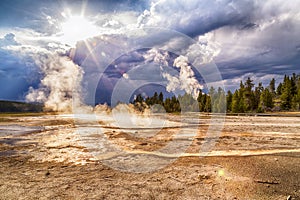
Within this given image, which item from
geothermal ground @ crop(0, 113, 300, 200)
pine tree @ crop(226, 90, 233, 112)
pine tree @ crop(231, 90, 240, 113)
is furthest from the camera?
pine tree @ crop(226, 90, 233, 112)

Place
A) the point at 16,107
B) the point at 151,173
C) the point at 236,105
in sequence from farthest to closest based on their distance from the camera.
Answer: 1. the point at 16,107
2. the point at 236,105
3. the point at 151,173

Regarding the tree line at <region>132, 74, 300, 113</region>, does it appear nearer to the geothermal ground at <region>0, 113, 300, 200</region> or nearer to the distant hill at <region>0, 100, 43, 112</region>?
the geothermal ground at <region>0, 113, 300, 200</region>

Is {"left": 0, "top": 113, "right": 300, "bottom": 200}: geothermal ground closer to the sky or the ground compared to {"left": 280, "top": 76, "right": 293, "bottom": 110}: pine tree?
closer to the ground

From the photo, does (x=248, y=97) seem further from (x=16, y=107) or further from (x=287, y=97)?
(x=16, y=107)

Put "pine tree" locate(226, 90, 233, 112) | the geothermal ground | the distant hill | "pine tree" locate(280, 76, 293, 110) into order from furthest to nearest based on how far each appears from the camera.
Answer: the distant hill < "pine tree" locate(226, 90, 233, 112) < "pine tree" locate(280, 76, 293, 110) < the geothermal ground

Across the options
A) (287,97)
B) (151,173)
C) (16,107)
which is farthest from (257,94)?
(16,107)

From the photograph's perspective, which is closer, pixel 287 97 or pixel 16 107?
pixel 287 97

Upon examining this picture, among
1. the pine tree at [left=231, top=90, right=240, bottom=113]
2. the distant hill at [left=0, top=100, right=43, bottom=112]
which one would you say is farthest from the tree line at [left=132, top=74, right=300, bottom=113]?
the distant hill at [left=0, top=100, right=43, bottom=112]

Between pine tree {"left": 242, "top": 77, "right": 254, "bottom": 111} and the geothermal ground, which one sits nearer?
the geothermal ground

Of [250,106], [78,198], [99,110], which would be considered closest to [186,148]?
[78,198]

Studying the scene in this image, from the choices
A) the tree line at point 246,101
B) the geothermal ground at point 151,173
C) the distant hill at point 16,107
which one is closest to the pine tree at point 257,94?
the tree line at point 246,101

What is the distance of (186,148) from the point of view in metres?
15.2

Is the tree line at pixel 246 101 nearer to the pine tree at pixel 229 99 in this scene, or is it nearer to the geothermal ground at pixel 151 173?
→ the pine tree at pixel 229 99

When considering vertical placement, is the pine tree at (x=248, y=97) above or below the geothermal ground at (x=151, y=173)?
above
